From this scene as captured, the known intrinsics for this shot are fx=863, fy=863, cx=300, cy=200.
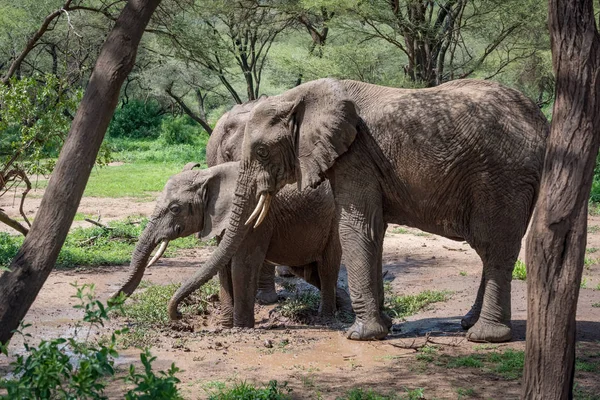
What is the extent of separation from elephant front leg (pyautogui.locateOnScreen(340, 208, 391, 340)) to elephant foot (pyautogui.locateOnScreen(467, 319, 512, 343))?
30.9 inches

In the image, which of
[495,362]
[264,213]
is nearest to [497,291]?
[495,362]

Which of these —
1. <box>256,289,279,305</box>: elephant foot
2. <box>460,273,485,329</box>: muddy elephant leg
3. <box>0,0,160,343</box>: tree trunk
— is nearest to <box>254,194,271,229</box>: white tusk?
<box>460,273,485,329</box>: muddy elephant leg

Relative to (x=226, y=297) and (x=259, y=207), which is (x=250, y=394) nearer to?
(x=259, y=207)

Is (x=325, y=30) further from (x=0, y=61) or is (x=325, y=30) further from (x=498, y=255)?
(x=498, y=255)

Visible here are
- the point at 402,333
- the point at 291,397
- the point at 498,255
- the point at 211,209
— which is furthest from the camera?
the point at 211,209

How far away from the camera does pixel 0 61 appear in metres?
33.0

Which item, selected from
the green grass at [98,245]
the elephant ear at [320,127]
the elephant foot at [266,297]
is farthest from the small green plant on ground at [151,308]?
the elephant ear at [320,127]

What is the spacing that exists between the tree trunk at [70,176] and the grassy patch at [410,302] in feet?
14.4

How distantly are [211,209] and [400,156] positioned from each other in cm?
213

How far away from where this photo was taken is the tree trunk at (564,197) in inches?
175

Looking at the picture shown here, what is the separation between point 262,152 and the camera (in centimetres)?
758

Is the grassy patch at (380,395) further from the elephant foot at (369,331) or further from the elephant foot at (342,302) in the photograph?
the elephant foot at (342,302)

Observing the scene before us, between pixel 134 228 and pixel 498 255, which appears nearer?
pixel 498 255

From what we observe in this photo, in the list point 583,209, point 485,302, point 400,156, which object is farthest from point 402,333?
point 583,209
